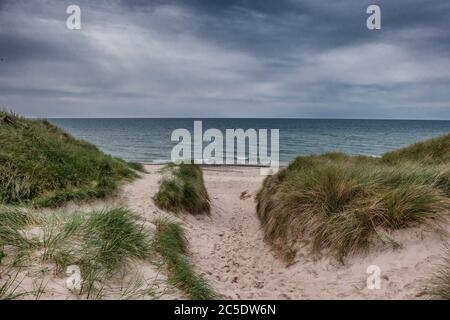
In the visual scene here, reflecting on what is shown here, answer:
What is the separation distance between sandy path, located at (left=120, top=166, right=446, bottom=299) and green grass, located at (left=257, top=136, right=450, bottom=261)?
1.02ft

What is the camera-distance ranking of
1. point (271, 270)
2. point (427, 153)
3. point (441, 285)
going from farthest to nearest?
1. point (427, 153)
2. point (271, 270)
3. point (441, 285)

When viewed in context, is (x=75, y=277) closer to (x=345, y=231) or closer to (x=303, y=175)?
(x=345, y=231)

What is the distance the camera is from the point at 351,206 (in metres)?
6.95

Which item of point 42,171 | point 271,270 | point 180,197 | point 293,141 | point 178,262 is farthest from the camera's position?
point 293,141

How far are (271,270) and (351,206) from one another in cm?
229

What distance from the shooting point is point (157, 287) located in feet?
15.6

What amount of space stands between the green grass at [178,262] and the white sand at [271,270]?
0.71 feet

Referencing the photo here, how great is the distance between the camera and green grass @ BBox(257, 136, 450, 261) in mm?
6293

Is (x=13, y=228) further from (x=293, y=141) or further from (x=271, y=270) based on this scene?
(x=293, y=141)

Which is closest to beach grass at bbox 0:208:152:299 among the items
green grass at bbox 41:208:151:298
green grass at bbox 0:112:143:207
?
green grass at bbox 41:208:151:298

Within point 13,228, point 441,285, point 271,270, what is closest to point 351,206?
point 271,270

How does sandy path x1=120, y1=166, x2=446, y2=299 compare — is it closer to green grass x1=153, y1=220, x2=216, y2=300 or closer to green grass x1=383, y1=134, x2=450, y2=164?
green grass x1=153, y1=220, x2=216, y2=300

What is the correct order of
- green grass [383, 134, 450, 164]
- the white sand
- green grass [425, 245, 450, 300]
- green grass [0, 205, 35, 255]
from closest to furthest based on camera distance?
green grass [425, 245, 450, 300], green grass [0, 205, 35, 255], the white sand, green grass [383, 134, 450, 164]

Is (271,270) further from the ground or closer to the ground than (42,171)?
closer to the ground
